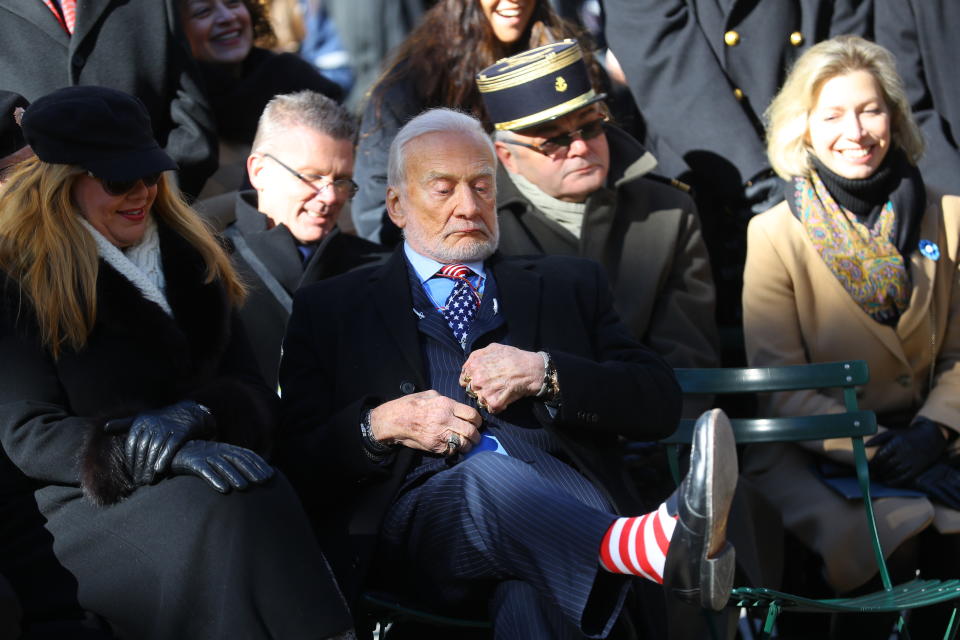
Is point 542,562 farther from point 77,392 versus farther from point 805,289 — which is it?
point 805,289

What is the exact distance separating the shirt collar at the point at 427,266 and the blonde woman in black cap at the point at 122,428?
66 centimetres

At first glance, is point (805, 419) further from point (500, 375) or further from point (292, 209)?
point (292, 209)

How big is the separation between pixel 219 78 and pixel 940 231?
9.96 feet

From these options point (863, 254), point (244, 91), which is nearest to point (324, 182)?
point (244, 91)

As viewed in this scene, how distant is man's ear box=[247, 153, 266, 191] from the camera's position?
492cm

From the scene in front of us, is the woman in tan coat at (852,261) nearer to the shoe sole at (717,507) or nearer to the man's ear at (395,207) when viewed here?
the man's ear at (395,207)

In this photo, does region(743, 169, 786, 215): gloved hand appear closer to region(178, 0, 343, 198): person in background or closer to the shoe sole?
region(178, 0, 343, 198): person in background

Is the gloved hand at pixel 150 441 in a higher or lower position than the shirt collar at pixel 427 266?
lower

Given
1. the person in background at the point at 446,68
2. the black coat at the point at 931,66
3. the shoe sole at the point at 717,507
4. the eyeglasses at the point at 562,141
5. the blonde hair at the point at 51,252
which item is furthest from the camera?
the black coat at the point at 931,66

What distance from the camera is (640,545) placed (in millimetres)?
3240

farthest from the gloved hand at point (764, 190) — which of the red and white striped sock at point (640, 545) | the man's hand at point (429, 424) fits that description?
the red and white striped sock at point (640, 545)

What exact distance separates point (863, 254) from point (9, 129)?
3123 mm

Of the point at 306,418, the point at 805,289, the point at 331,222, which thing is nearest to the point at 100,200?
the point at 306,418

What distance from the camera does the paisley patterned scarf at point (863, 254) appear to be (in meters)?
5.07
